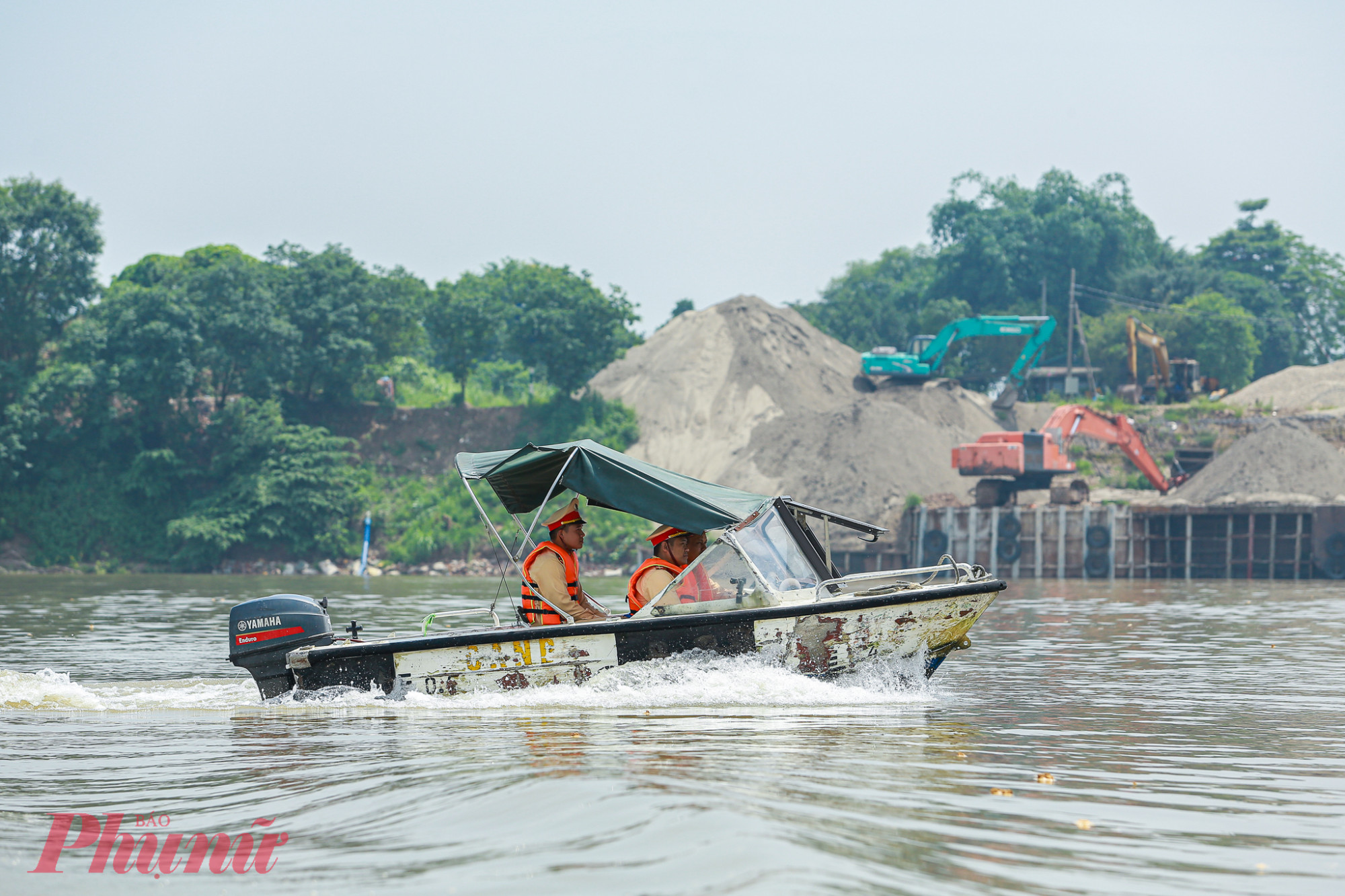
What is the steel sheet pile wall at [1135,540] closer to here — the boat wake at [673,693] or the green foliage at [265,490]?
the green foliage at [265,490]

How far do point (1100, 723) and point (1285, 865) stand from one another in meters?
4.49

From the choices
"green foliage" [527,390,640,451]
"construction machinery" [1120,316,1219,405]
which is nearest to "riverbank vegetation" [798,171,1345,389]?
"construction machinery" [1120,316,1219,405]

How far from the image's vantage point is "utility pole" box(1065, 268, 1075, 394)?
239 ft

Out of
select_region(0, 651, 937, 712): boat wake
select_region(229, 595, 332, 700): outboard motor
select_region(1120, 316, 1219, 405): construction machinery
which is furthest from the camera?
select_region(1120, 316, 1219, 405): construction machinery

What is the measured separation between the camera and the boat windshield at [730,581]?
424 inches

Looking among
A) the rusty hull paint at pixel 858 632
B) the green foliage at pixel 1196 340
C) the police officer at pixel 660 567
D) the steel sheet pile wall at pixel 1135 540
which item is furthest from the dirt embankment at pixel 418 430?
the rusty hull paint at pixel 858 632

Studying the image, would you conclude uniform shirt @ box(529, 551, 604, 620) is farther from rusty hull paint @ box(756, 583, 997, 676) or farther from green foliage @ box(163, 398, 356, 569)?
green foliage @ box(163, 398, 356, 569)

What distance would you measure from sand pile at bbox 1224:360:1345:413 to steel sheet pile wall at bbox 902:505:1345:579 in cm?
2328

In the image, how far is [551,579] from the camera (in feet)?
36.3

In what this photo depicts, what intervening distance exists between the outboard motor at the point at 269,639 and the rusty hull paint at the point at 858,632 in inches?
163

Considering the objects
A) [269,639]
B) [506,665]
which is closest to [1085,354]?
[506,665]

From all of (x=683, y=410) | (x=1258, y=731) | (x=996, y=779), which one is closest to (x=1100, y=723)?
(x=1258, y=731)

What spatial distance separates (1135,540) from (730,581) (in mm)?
37043

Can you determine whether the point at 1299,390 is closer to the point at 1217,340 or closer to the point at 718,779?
the point at 1217,340
